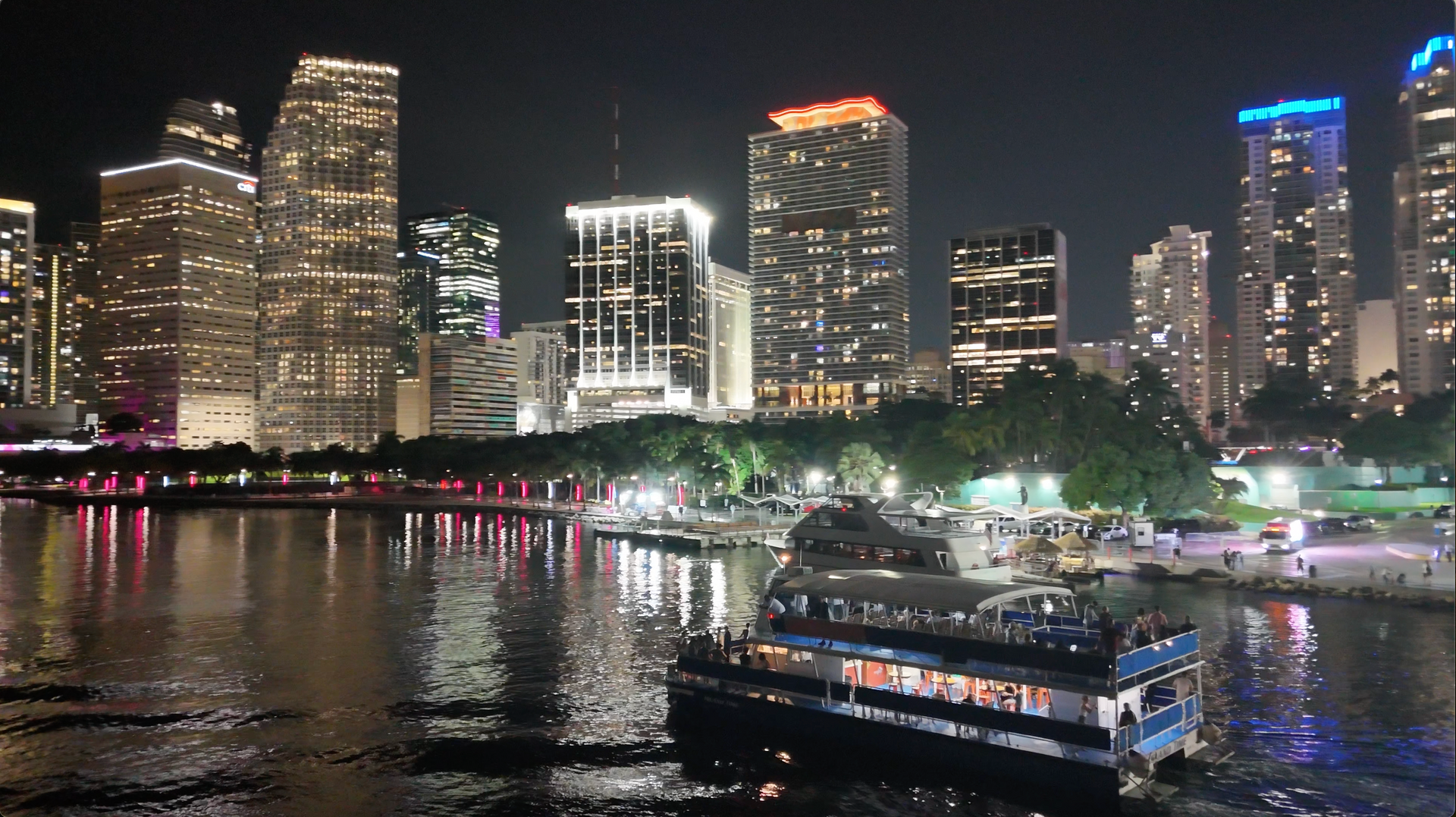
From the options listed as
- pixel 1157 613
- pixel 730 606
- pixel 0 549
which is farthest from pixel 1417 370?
pixel 0 549

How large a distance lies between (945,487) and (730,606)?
42.0 metres

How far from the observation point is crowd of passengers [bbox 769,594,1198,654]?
82.5ft

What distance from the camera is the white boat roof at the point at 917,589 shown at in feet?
87.5

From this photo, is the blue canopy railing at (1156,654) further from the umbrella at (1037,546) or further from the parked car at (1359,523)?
the parked car at (1359,523)

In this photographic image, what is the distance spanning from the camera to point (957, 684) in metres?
26.4

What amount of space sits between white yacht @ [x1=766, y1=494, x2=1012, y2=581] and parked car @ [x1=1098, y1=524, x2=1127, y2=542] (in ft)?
82.1

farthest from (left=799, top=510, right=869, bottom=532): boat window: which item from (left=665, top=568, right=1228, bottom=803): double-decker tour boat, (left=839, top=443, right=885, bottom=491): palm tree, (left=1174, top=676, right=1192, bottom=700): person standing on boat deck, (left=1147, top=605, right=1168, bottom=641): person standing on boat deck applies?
(left=839, top=443, right=885, bottom=491): palm tree

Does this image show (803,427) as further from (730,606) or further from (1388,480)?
(730,606)

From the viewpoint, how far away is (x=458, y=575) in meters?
65.6

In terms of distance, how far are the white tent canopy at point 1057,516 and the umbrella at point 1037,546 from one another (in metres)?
8.45

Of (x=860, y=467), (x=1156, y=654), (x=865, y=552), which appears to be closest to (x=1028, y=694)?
(x=1156, y=654)

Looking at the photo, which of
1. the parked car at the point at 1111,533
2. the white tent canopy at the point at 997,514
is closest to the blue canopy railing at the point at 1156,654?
the white tent canopy at the point at 997,514

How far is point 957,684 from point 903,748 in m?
2.28

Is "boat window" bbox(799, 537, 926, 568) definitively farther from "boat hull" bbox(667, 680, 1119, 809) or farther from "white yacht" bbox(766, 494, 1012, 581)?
"boat hull" bbox(667, 680, 1119, 809)
